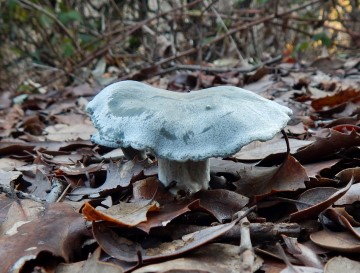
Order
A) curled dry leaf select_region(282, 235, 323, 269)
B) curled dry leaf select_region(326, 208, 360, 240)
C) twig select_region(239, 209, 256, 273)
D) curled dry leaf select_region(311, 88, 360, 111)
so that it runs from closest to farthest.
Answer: twig select_region(239, 209, 256, 273)
curled dry leaf select_region(282, 235, 323, 269)
curled dry leaf select_region(326, 208, 360, 240)
curled dry leaf select_region(311, 88, 360, 111)

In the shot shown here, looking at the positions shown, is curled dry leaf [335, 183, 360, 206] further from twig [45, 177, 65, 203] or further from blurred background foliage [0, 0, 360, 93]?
blurred background foliage [0, 0, 360, 93]

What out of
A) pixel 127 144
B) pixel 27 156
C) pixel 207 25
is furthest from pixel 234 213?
pixel 207 25

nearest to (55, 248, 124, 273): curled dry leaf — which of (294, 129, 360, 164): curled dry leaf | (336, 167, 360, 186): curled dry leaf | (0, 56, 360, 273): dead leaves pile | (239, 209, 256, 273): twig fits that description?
(0, 56, 360, 273): dead leaves pile

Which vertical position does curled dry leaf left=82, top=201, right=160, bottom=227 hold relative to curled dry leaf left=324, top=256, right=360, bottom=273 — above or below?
above

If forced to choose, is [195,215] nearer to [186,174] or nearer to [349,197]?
[186,174]

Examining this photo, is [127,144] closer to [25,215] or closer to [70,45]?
[25,215]

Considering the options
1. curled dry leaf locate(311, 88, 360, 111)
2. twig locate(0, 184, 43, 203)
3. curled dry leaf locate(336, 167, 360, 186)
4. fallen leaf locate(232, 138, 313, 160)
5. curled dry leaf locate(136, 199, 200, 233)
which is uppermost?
curled dry leaf locate(136, 199, 200, 233)

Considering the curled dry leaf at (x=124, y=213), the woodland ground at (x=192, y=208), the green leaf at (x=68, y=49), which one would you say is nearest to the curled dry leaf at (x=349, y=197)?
the woodland ground at (x=192, y=208)

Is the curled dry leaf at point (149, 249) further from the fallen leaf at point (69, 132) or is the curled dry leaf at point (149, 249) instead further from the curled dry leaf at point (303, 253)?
the fallen leaf at point (69, 132)
